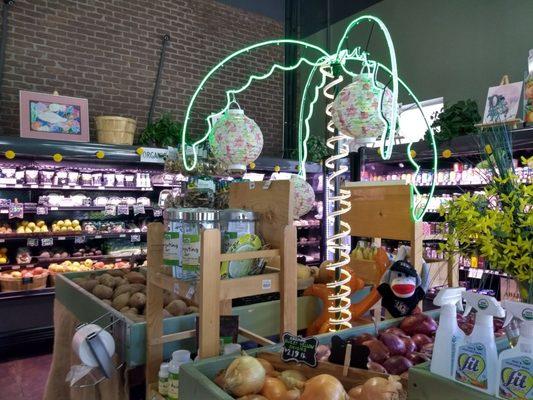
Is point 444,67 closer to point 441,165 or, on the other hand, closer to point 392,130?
point 441,165

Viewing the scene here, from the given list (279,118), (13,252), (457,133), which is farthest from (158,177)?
(457,133)

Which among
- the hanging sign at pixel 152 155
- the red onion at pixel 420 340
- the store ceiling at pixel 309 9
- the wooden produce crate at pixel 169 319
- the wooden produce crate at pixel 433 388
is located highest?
the store ceiling at pixel 309 9

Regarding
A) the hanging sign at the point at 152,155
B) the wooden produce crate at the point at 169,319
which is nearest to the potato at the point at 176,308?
the wooden produce crate at the point at 169,319

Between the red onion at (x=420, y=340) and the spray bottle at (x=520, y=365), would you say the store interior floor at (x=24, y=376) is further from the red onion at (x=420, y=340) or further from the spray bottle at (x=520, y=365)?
the spray bottle at (x=520, y=365)

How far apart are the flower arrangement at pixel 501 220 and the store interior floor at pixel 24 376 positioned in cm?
354

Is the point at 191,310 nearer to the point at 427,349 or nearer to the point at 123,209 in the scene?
the point at 427,349

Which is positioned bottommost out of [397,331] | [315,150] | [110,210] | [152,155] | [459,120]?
[397,331]

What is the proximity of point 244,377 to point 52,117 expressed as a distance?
14.3ft

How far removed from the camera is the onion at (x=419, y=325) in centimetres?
174

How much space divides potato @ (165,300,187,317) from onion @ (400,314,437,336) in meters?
1.08

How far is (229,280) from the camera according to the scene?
157 centimetres

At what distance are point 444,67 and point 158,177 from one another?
405cm

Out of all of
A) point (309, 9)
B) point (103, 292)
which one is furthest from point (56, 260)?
point (309, 9)

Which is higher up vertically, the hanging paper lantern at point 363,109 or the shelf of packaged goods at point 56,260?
the hanging paper lantern at point 363,109
